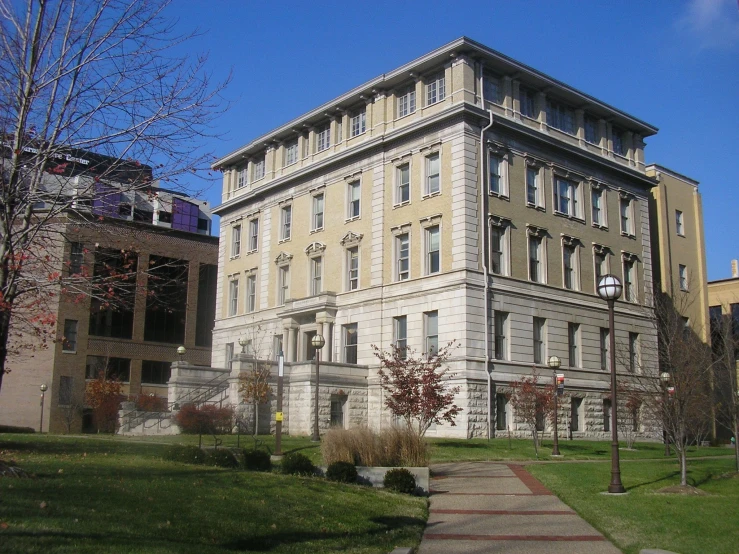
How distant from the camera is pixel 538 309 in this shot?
42.1m

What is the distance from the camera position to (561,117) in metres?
46.3

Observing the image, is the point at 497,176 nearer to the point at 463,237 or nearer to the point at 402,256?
the point at 463,237

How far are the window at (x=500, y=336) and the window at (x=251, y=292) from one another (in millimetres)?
19642

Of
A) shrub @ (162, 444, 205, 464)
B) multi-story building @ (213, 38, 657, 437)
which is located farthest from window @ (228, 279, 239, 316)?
shrub @ (162, 444, 205, 464)

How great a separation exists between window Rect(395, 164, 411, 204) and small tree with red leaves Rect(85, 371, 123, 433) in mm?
26840

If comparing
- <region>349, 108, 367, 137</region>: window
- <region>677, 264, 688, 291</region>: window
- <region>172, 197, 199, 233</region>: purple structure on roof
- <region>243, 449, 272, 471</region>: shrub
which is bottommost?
<region>243, 449, 272, 471</region>: shrub

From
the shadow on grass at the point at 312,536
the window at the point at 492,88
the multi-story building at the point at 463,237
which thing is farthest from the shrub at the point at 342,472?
the window at the point at 492,88

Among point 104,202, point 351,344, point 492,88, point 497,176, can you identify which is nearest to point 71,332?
point 351,344

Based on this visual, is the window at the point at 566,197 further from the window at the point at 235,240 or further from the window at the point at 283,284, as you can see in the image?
the window at the point at 235,240

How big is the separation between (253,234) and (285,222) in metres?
4.17

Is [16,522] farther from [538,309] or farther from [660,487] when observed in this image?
[538,309]

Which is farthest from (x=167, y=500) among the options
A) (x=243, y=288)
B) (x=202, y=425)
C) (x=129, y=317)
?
(x=129, y=317)

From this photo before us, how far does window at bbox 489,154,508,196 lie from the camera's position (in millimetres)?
41344

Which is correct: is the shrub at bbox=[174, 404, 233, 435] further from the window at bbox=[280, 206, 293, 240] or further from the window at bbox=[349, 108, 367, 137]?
the window at bbox=[349, 108, 367, 137]
